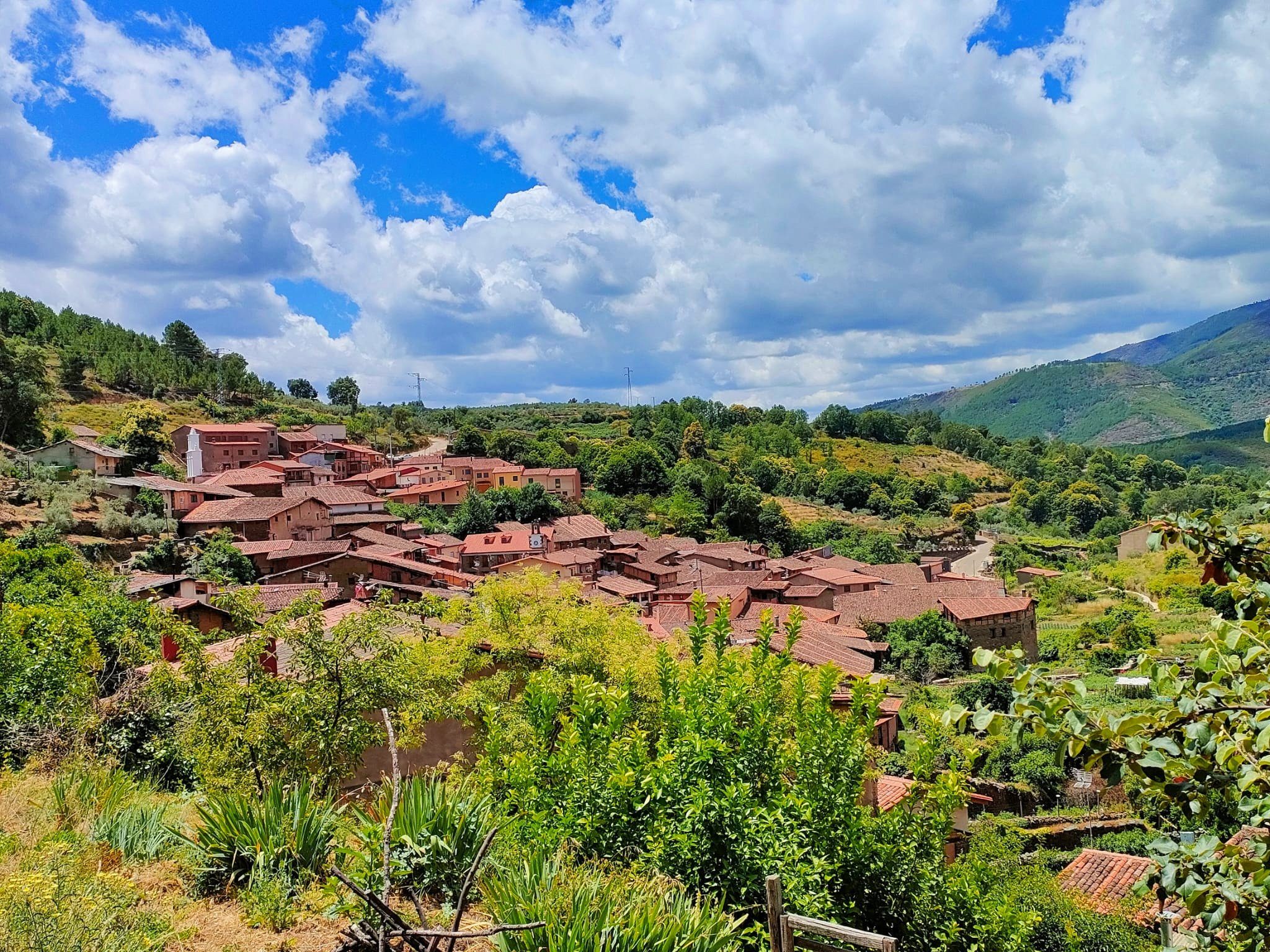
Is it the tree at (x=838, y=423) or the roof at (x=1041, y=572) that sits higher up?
the tree at (x=838, y=423)

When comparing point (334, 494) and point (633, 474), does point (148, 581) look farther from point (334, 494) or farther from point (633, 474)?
point (633, 474)

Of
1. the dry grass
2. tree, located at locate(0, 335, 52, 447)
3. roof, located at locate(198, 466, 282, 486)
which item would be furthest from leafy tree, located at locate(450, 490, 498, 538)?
the dry grass

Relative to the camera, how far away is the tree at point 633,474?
73.9 m

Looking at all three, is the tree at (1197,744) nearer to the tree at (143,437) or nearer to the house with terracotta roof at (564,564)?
the house with terracotta roof at (564,564)

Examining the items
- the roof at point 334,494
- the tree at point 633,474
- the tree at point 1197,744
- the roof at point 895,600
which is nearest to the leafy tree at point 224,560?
the roof at point 334,494

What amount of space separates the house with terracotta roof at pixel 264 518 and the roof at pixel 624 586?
55.7ft

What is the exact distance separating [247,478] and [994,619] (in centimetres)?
4831

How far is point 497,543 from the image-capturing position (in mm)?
47219

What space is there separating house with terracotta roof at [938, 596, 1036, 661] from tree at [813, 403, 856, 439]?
274 ft

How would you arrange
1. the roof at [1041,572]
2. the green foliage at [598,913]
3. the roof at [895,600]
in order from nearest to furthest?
the green foliage at [598,913] < the roof at [895,600] < the roof at [1041,572]

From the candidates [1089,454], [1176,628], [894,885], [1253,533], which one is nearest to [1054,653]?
[1176,628]

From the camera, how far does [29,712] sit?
9.89 metres

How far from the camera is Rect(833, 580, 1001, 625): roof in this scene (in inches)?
1758

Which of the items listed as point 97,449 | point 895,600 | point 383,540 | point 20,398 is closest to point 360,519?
point 383,540
